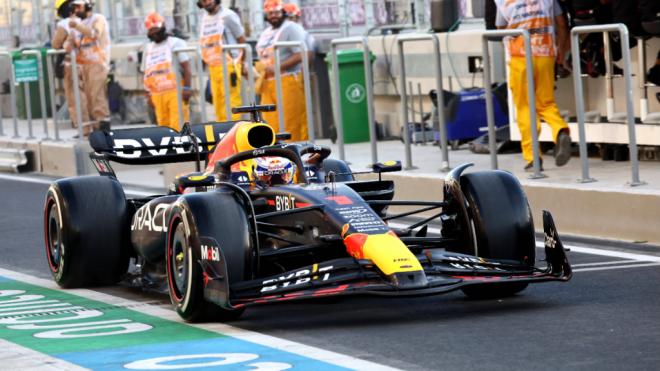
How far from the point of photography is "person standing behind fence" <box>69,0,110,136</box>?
22312 mm

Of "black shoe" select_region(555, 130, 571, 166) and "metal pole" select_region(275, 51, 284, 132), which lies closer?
"black shoe" select_region(555, 130, 571, 166)

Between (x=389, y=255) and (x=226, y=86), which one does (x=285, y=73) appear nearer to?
(x=226, y=86)

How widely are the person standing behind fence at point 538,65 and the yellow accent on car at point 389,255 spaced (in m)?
6.25

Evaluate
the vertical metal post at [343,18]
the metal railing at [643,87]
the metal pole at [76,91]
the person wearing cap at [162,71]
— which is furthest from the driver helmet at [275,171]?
the vertical metal post at [343,18]

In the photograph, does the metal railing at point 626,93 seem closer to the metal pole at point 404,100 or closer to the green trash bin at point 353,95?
the metal pole at point 404,100

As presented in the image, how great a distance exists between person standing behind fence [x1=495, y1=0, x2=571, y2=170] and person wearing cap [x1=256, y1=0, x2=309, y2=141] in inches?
159

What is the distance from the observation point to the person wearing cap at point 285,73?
18969 mm

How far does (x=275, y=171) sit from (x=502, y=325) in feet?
7.26

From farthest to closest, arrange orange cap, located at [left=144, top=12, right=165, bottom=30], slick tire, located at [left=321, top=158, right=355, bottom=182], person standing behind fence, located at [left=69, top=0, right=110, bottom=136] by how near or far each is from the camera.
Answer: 1. person standing behind fence, located at [left=69, top=0, right=110, bottom=136]
2. orange cap, located at [left=144, top=12, right=165, bottom=30]
3. slick tire, located at [left=321, top=158, right=355, bottom=182]

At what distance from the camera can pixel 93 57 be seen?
886 inches

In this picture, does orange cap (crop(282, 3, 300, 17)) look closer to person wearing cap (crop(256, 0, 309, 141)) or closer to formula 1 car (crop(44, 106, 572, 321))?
person wearing cap (crop(256, 0, 309, 141))

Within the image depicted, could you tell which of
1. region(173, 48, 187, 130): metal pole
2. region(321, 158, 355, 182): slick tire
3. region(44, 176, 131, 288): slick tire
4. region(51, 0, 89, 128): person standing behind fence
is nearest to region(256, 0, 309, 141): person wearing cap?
region(173, 48, 187, 130): metal pole

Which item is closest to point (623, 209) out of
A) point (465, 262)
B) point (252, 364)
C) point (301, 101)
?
point (465, 262)

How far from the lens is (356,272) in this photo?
902 centimetres
